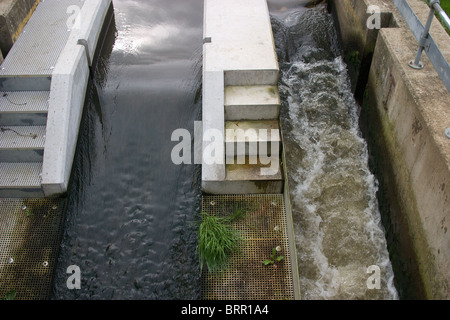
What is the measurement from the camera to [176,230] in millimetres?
5148

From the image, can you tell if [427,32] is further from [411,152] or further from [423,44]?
[411,152]

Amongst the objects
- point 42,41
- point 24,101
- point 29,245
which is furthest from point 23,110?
point 29,245

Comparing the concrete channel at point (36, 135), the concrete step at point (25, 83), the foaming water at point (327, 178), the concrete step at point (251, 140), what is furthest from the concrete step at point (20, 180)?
the foaming water at point (327, 178)

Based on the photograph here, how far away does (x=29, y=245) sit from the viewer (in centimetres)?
504

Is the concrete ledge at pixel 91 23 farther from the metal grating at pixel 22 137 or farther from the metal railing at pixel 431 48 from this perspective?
the metal railing at pixel 431 48

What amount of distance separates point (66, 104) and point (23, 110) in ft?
1.79

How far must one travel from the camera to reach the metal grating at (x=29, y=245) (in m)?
4.74

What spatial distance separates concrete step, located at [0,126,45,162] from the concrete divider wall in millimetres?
164

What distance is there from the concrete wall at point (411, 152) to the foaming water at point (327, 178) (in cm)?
24

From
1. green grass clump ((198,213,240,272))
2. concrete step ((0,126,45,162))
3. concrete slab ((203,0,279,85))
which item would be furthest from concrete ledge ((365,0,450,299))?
concrete step ((0,126,45,162))

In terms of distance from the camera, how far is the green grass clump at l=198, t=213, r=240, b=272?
189 inches

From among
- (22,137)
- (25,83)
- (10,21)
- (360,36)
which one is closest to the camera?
(22,137)

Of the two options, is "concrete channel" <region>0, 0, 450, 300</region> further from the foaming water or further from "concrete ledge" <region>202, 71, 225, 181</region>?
the foaming water
